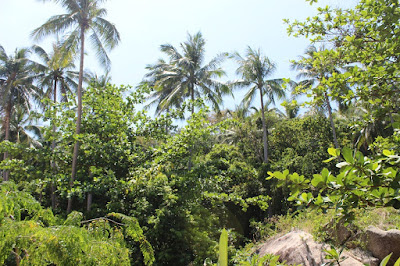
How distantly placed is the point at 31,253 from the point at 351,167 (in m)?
2.74

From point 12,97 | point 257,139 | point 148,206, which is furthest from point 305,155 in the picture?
point 12,97

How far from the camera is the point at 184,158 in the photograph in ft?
28.8

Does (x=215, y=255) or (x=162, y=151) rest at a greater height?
(x=162, y=151)

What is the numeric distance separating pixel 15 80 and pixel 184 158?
1472cm

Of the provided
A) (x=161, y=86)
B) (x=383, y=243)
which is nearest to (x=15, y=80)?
(x=161, y=86)

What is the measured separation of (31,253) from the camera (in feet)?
8.82

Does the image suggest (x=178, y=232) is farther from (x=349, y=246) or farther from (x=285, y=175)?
(x=285, y=175)

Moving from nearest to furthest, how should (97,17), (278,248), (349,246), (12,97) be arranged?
1. (349,246)
2. (278,248)
3. (97,17)
4. (12,97)

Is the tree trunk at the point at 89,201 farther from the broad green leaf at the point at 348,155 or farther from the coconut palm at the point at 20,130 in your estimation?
the coconut palm at the point at 20,130

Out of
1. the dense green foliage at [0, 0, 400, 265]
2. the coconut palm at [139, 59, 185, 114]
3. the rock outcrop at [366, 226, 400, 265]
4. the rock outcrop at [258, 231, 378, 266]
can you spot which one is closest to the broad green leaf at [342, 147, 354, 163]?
the dense green foliage at [0, 0, 400, 265]

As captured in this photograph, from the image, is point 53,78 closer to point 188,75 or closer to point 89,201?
point 188,75

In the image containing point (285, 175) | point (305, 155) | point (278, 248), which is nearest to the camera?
point (285, 175)

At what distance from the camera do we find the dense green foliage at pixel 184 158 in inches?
91.7

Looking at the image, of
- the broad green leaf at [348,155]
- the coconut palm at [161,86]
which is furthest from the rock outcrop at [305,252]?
the coconut palm at [161,86]
